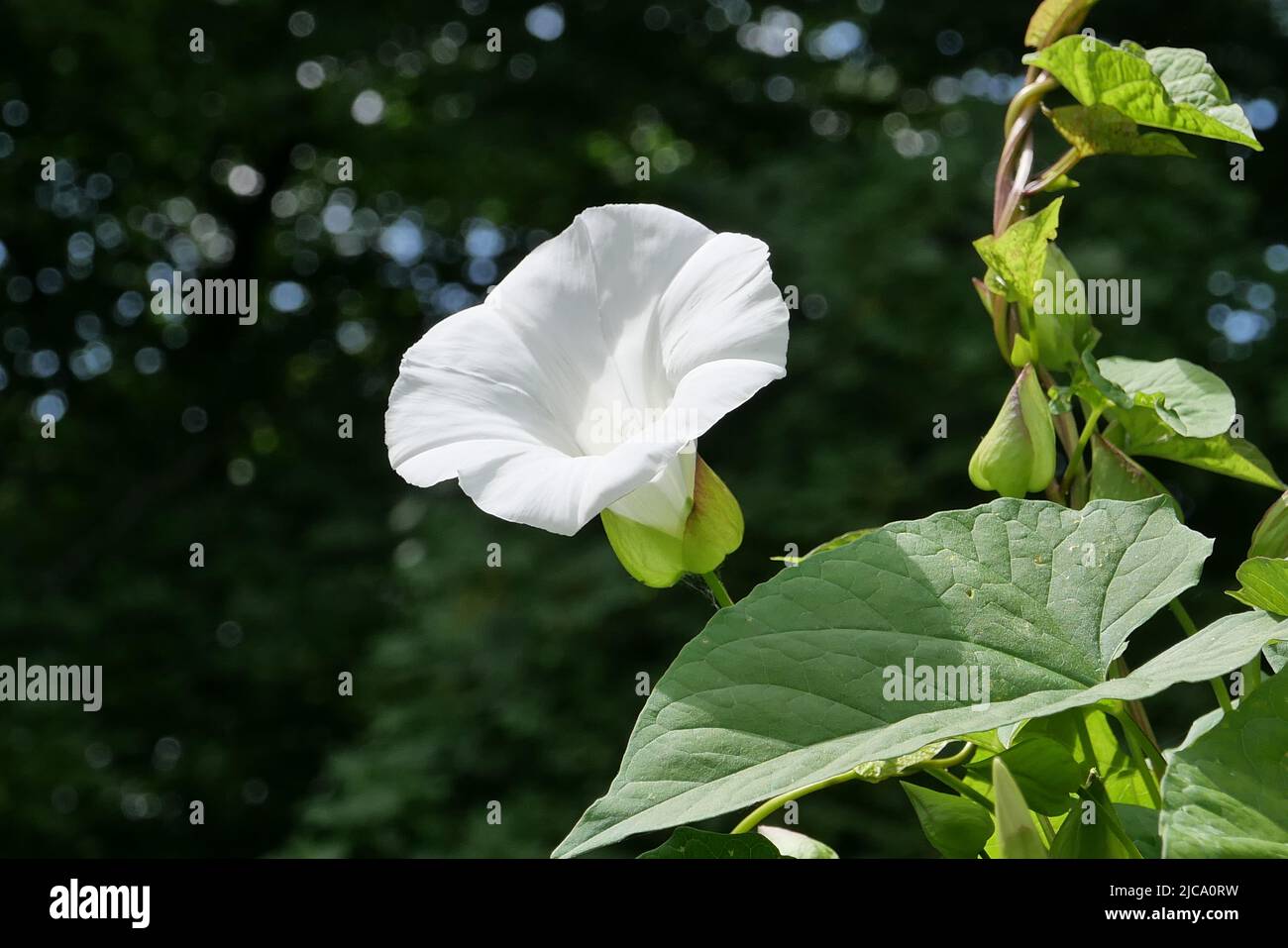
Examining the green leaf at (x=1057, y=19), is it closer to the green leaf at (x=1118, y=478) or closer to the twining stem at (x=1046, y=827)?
the green leaf at (x=1118, y=478)

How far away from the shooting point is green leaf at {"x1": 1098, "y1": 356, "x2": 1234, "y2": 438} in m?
0.52

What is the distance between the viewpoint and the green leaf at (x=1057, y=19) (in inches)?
21.2

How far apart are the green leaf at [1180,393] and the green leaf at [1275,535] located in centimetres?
5

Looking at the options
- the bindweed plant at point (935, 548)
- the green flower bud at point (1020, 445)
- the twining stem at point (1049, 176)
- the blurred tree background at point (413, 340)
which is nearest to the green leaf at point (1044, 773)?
the bindweed plant at point (935, 548)

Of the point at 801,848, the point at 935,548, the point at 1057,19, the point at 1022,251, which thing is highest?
the point at 1057,19

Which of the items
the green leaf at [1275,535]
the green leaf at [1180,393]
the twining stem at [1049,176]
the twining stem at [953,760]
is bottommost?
the twining stem at [953,760]

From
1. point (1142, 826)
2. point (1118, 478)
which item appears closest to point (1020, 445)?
point (1118, 478)

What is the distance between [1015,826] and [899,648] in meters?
0.06

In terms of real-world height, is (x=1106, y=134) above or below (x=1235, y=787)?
above

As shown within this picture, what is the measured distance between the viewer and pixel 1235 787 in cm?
34

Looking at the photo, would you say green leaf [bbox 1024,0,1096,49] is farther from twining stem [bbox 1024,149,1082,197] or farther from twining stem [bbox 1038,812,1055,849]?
twining stem [bbox 1038,812,1055,849]

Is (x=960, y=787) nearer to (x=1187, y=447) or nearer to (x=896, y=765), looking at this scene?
(x=896, y=765)

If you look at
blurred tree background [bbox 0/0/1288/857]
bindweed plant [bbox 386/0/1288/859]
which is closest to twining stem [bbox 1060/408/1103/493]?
bindweed plant [bbox 386/0/1288/859]
